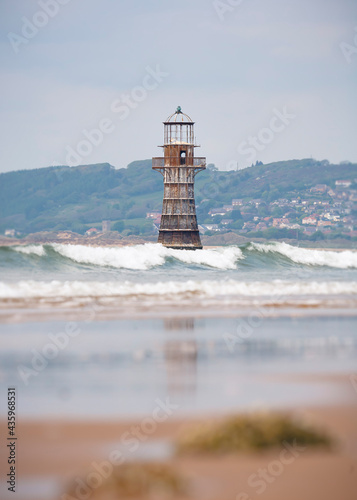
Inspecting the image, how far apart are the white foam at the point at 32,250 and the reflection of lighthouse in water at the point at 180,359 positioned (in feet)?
79.4

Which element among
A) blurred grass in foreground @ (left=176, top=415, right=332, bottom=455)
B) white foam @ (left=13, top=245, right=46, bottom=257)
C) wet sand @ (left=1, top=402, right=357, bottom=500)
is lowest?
wet sand @ (left=1, top=402, right=357, bottom=500)

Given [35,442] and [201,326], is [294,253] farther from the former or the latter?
[35,442]

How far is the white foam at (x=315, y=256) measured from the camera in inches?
2248

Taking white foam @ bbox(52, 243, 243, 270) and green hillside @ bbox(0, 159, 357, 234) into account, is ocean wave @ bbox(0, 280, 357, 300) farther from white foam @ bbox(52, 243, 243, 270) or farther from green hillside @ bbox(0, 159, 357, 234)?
green hillside @ bbox(0, 159, 357, 234)

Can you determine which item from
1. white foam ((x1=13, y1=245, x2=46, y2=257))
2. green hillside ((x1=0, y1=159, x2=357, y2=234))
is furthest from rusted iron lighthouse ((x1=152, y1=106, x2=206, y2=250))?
green hillside ((x1=0, y1=159, x2=357, y2=234))

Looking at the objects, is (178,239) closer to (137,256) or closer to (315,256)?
(137,256)

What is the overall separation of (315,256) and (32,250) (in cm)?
1982

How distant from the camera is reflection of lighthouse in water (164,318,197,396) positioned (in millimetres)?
13914

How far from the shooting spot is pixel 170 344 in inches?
716

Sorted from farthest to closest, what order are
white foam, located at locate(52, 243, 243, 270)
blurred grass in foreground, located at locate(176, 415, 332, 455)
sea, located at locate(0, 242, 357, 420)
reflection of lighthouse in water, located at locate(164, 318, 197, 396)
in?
white foam, located at locate(52, 243, 243, 270), reflection of lighthouse in water, located at locate(164, 318, 197, 396), sea, located at locate(0, 242, 357, 420), blurred grass in foreground, located at locate(176, 415, 332, 455)

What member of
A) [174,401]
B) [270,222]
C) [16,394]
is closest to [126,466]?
[174,401]

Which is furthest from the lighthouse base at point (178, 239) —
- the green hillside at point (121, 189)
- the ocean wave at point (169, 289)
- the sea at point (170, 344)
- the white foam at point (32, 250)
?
the ocean wave at point (169, 289)

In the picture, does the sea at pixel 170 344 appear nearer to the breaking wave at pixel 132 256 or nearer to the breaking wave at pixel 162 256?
the breaking wave at pixel 162 256

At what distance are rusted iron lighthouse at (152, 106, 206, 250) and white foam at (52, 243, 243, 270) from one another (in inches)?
30.1
